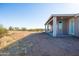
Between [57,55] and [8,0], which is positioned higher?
[8,0]

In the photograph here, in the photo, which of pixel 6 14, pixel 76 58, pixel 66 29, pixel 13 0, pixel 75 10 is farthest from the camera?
pixel 6 14

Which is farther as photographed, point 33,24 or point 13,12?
point 33,24

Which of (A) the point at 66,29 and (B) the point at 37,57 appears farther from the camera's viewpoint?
(A) the point at 66,29

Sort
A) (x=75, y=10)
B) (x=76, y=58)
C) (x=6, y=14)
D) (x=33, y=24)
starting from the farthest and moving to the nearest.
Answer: (x=33, y=24)
(x=6, y=14)
(x=75, y=10)
(x=76, y=58)

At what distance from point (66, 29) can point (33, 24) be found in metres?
6.04

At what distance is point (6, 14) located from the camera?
57.9ft

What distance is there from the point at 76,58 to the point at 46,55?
3.86ft

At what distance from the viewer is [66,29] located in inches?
577

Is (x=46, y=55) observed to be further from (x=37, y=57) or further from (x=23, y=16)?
(x=23, y=16)

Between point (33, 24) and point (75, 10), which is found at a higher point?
point (75, 10)

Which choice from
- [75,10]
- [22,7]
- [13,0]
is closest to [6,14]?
[22,7]

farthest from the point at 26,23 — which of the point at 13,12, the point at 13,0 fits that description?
the point at 13,0

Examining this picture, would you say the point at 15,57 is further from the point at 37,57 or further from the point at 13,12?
the point at 13,12

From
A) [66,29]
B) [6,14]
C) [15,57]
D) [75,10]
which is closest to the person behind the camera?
[15,57]
